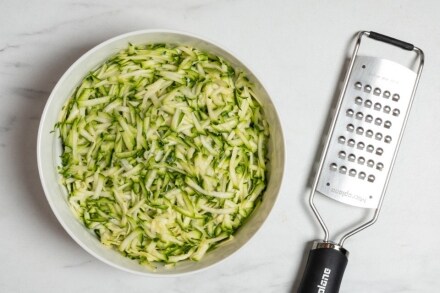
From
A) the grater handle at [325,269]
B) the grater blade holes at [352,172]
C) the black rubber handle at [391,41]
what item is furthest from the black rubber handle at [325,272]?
the black rubber handle at [391,41]

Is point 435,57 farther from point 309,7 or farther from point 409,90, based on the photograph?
point 309,7

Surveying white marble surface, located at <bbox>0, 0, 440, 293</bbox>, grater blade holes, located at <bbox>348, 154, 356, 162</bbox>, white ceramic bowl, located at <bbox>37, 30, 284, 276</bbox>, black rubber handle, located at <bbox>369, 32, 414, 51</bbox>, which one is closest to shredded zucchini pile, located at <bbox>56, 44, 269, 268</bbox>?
white ceramic bowl, located at <bbox>37, 30, 284, 276</bbox>

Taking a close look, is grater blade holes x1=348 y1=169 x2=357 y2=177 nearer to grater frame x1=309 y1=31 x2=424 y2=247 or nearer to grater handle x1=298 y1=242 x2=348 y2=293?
grater frame x1=309 y1=31 x2=424 y2=247

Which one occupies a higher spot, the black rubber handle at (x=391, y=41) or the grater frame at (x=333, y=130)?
the black rubber handle at (x=391, y=41)

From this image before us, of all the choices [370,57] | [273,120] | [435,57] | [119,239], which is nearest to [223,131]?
[273,120]

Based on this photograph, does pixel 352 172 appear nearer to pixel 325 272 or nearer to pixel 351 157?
pixel 351 157

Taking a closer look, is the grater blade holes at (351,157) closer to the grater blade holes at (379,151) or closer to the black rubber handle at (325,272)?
the grater blade holes at (379,151)
